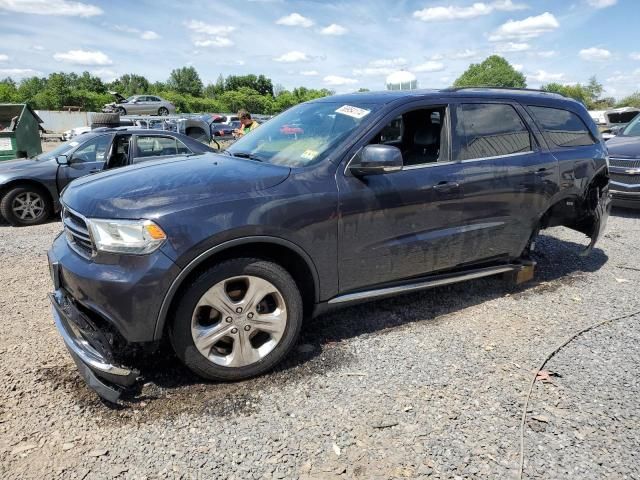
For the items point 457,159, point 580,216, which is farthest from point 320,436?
point 580,216

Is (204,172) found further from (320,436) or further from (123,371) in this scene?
(320,436)

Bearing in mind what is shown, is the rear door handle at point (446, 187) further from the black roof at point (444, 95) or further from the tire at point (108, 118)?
the tire at point (108, 118)

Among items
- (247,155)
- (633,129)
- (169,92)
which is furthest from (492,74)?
(247,155)

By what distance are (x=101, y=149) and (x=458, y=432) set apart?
25.5ft

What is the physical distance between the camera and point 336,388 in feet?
10.0

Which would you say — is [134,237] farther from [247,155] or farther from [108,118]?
[108,118]

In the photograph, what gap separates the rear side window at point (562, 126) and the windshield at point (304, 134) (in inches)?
73.9

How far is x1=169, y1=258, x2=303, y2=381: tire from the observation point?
9.28 feet

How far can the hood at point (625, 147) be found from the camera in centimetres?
812

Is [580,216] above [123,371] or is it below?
above

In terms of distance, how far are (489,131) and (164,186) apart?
2.73 metres

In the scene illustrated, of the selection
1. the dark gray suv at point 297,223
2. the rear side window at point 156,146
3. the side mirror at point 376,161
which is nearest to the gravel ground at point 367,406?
the dark gray suv at point 297,223

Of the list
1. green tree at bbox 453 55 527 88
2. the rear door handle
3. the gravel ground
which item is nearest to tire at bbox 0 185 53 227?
the gravel ground

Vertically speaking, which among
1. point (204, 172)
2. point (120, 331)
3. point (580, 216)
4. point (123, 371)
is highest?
point (204, 172)
